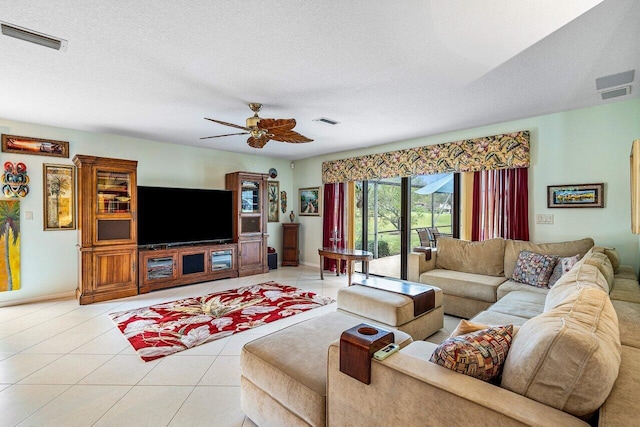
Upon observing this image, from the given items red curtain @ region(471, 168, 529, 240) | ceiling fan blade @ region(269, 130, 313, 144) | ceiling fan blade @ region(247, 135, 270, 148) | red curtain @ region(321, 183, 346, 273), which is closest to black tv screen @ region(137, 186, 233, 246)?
red curtain @ region(321, 183, 346, 273)

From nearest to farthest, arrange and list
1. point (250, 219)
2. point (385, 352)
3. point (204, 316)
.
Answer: point (385, 352), point (204, 316), point (250, 219)

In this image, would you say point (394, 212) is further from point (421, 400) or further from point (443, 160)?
point (421, 400)

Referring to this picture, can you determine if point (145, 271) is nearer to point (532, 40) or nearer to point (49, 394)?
point (49, 394)

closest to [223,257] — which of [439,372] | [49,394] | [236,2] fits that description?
[49,394]

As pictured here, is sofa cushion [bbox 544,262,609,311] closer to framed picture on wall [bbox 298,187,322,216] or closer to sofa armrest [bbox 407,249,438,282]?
sofa armrest [bbox 407,249,438,282]

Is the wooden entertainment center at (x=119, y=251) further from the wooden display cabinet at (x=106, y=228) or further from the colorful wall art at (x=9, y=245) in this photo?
the colorful wall art at (x=9, y=245)

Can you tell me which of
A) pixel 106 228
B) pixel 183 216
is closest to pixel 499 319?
pixel 183 216

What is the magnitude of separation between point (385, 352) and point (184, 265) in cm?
447

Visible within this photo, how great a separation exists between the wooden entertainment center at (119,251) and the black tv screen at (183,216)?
0.13m

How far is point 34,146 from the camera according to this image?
4.10 m

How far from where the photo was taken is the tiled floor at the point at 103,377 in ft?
6.31

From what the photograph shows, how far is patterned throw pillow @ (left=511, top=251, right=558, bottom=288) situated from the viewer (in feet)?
10.4

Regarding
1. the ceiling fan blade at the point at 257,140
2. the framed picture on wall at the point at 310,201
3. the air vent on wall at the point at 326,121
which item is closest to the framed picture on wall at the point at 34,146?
the ceiling fan blade at the point at 257,140

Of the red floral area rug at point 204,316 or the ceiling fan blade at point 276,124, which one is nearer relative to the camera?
the red floral area rug at point 204,316
